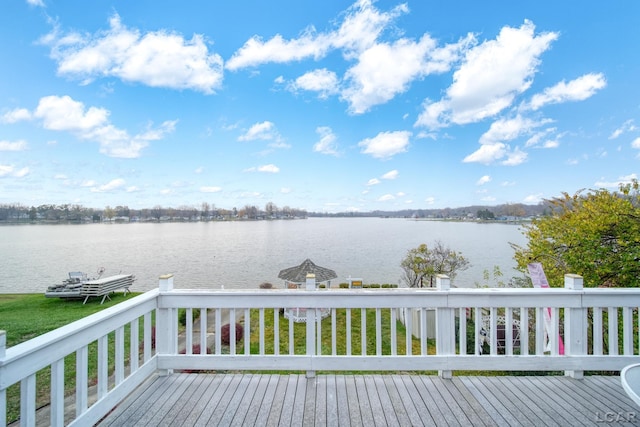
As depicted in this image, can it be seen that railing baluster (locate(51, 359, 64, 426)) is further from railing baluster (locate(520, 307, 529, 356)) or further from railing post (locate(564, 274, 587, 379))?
railing post (locate(564, 274, 587, 379))

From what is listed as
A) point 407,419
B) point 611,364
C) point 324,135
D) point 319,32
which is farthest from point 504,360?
point 324,135

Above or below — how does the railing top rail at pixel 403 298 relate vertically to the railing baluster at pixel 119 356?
above

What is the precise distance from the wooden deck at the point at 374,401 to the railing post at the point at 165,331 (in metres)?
0.24

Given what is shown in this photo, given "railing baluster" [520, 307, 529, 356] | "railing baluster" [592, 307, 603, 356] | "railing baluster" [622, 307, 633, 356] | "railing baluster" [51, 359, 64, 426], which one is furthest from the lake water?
"railing baluster" [520, 307, 529, 356]

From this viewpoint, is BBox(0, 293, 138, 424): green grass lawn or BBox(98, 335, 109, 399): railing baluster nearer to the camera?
BBox(98, 335, 109, 399): railing baluster

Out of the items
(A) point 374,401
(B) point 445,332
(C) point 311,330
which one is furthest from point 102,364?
(B) point 445,332

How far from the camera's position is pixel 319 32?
10.4 m

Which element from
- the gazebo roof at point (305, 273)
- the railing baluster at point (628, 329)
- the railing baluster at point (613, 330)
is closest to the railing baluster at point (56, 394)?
the railing baluster at point (613, 330)

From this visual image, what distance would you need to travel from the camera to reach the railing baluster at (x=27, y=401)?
1319 millimetres

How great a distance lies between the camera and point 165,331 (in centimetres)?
248

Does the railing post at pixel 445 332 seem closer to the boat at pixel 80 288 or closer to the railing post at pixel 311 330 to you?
the railing post at pixel 311 330

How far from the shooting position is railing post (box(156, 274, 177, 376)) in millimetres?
2465

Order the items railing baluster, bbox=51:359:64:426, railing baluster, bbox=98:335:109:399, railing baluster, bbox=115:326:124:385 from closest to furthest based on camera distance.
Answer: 1. railing baluster, bbox=51:359:64:426
2. railing baluster, bbox=98:335:109:399
3. railing baluster, bbox=115:326:124:385

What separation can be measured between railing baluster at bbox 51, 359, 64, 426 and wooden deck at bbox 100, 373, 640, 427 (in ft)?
1.47
